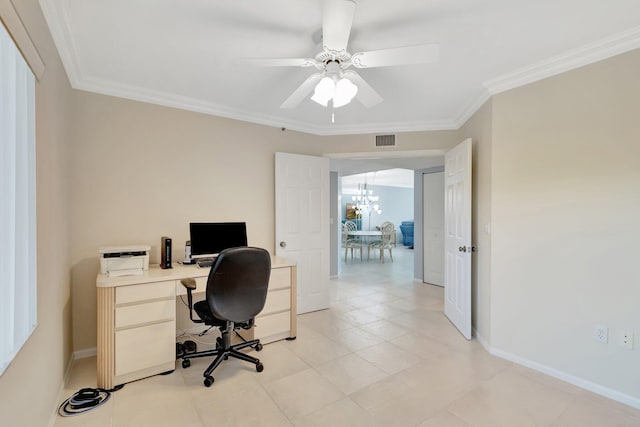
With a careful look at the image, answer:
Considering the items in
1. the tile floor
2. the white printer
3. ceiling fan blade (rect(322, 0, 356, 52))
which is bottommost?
the tile floor

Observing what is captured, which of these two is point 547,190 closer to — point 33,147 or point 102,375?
point 33,147

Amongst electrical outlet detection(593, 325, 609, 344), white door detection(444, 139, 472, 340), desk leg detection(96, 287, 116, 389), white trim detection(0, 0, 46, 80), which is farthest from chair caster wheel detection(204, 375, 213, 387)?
electrical outlet detection(593, 325, 609, 344)

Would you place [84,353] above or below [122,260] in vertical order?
below

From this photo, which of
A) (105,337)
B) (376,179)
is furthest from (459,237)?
(376,179)

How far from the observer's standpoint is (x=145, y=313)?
2.34 metres

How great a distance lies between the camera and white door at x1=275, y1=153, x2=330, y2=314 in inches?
148

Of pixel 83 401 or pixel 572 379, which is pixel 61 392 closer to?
pixel 83 401

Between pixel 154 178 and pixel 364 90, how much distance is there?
7.25 feet

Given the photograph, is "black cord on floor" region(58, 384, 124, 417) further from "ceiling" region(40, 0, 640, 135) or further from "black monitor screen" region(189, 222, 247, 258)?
"ceiling" region(40, 0, 640, 135)

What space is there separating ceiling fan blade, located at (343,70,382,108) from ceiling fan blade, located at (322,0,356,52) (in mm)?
211

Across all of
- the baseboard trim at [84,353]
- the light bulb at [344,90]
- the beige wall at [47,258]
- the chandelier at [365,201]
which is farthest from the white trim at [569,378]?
the chandelier at [365,201]

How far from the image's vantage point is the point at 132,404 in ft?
6.72

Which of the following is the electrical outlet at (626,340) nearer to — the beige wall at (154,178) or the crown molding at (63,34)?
the beige wall at (154,178)

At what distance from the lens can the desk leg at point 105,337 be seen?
86.1 inches
